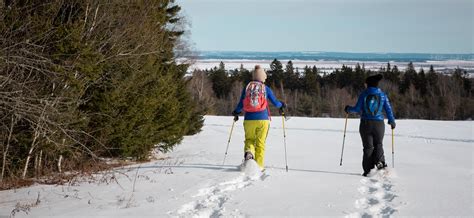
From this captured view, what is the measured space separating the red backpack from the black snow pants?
2.10 meters

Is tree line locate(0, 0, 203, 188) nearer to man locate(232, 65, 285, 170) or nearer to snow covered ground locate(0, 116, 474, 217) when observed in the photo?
snow covered ground locate(0, 116, 474, 217)

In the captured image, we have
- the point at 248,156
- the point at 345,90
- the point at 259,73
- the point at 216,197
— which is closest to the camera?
the point at 216,197

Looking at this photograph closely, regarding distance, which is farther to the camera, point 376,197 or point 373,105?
point 373,105

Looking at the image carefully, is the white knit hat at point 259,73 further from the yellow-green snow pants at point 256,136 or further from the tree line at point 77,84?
the tree line at point 77,84

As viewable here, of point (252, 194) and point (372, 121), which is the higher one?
point (372, 121)

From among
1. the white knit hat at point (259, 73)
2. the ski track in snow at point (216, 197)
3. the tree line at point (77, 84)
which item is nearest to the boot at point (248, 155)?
the ski track in snow at point (216, 197)

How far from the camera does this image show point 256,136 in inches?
354

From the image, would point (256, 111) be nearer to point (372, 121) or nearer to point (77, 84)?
point (372, 121)

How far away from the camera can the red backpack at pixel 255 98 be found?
29.1ft

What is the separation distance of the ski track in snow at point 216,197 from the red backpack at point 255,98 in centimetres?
125

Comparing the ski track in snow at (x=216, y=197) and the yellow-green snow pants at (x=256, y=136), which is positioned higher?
the yellow-green snow pants at (x=256, y=136)

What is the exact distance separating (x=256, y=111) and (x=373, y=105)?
7.62 feet

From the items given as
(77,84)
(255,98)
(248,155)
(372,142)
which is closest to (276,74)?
(372,142)

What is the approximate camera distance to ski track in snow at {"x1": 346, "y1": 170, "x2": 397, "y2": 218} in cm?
588
